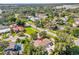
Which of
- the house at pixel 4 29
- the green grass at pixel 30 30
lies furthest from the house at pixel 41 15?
the house at pixel 4 29

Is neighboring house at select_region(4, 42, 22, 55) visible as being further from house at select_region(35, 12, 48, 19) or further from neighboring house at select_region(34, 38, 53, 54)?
house at select_region(35, 12, 48, 19)

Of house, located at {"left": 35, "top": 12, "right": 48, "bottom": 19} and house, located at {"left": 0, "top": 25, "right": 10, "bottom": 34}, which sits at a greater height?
house, located at {"left": 35, "top": 12, "right": 48, "bottom": 19}

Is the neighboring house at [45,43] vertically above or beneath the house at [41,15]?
beneath

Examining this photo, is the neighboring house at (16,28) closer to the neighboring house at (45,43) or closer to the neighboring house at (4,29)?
the neighboring house at (4,29)

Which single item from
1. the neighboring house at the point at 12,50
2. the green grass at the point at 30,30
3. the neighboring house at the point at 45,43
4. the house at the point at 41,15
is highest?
the house at the point at 41,15

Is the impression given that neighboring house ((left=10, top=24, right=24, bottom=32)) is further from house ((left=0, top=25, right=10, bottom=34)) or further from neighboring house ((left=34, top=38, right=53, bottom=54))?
neighboring house ((left=34, top=38, right=53, bottom=54))

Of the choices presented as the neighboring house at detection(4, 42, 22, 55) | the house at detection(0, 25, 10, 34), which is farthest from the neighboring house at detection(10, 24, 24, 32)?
the neighboring house at detection(4, 42, 22, 55)

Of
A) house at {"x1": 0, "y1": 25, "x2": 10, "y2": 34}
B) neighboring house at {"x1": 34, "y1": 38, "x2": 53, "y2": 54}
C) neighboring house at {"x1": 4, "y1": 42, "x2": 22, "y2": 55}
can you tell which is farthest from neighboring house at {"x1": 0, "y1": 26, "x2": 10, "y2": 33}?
neighboring house at {"x1": 34, "y1": 38, "x2": 53, "y2": 54}

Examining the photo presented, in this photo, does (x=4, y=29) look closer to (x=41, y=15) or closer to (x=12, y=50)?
(x=12, y=50)

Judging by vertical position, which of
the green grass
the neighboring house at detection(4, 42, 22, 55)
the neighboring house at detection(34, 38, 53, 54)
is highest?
the green grass

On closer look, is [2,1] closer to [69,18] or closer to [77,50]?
[69,18]

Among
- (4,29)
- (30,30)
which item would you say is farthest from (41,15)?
(4,29)
